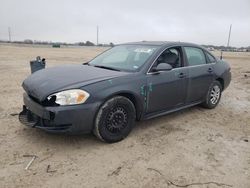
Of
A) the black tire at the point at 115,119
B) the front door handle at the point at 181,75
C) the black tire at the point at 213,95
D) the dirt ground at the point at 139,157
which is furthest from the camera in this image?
the black tire at the point at 213,95

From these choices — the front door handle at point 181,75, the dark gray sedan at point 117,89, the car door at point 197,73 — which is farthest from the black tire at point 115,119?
the car door at point 197,73

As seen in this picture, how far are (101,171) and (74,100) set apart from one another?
3.32ft

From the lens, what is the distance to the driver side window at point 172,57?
478 centimetres

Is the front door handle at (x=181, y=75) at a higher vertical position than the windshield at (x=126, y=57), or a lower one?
lower

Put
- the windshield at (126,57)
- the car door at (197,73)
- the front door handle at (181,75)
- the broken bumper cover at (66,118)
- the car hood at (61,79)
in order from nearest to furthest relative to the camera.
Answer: the broken bumper cover at (66,118), the car hood at (61,79), the windshield at (126,57), the front door handle at (181,75), the car door at (197,73)

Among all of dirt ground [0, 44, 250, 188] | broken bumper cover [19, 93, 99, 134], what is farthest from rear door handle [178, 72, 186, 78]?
broken bumper cover [19, 93, 99, 134]

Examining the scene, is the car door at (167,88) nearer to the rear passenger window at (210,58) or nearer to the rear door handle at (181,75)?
the rear door handle at (181,75)

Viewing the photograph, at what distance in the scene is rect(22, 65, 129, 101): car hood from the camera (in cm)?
368

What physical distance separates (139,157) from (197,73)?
2.54 meters

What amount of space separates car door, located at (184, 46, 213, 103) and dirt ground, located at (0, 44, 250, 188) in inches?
24.4

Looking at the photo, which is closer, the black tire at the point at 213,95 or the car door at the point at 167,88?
the car door at the point at 167,88

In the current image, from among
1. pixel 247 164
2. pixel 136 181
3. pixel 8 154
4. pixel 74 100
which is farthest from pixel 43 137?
pixel 247 164

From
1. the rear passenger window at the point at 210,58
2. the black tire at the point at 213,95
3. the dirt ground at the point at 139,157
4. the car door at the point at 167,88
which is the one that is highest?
the rear passenger window at the point at 210,58

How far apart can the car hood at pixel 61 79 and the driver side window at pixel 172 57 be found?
941 mm
